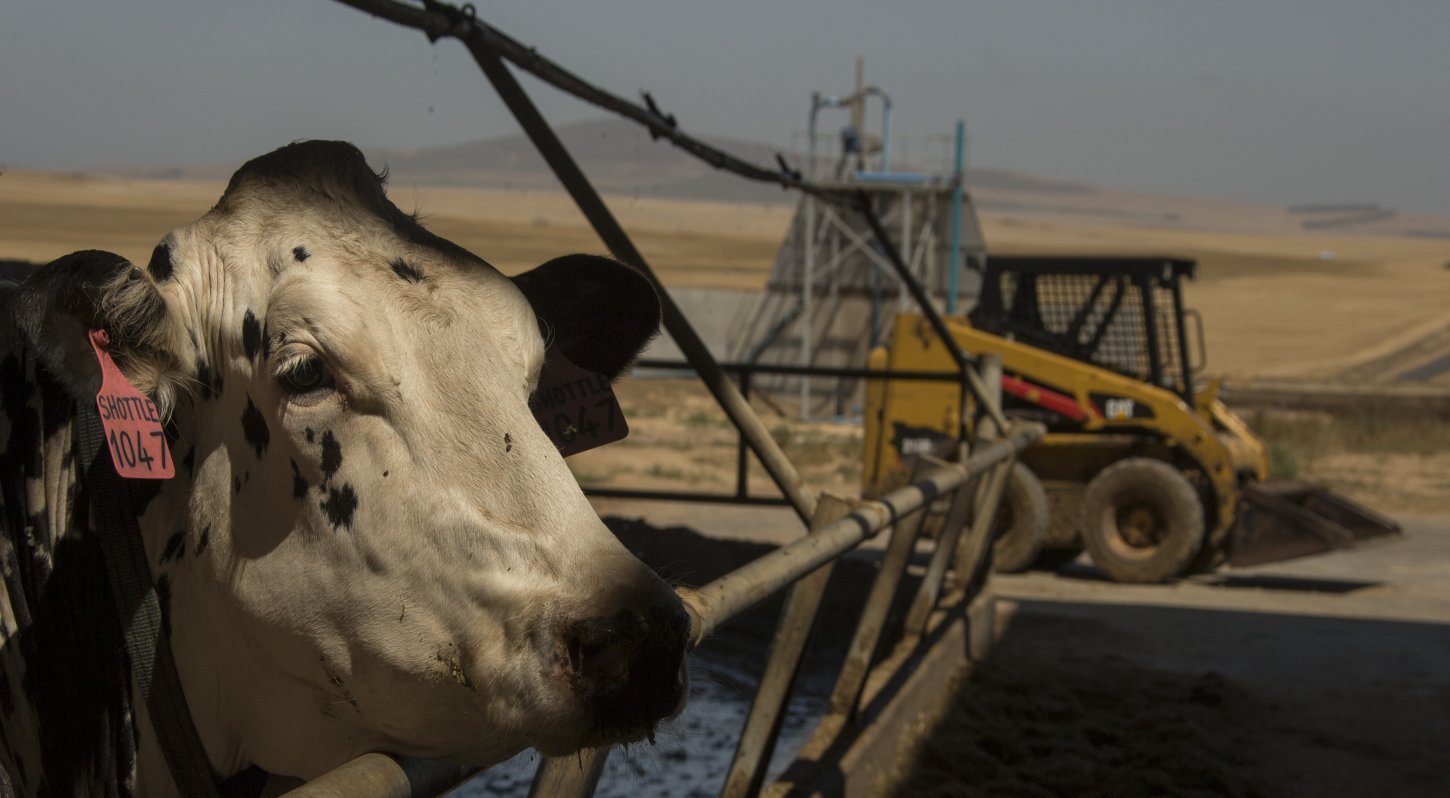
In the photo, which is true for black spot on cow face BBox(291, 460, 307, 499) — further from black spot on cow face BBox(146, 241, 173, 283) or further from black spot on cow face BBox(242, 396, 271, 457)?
black spot on cow face BBox(146, 241, 173, 283)

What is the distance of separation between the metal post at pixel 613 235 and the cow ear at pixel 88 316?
1.05 metres

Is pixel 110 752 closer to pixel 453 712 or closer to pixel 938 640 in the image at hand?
pixel 453 712

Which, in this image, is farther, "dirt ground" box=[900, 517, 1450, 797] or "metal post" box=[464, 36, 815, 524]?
"dirt ground" box=[900, 517, 1450, 797]

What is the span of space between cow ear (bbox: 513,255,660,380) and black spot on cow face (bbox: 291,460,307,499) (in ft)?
1.77

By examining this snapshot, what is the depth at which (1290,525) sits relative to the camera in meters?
9.20

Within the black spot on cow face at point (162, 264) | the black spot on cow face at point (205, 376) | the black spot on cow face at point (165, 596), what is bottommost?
the black spot on cow face at point (165, 596)

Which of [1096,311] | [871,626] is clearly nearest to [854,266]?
[1096,311]

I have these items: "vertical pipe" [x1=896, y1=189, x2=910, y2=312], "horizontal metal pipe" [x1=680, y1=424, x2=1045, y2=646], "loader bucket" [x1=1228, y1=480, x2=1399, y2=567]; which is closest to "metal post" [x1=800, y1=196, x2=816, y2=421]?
"vertical pipe" [x1=896, y1=189, x2=910, y2=312]

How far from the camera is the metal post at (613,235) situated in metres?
2.79

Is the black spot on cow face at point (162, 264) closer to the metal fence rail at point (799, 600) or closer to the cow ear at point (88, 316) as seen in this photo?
the cow ear at point (88, 316)

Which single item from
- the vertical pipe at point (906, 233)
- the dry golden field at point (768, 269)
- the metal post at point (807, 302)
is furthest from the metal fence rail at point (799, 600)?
the metal post at point (807, 302)

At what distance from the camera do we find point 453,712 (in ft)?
5.37

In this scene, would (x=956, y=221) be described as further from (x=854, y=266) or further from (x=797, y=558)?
(x=797, y=558)

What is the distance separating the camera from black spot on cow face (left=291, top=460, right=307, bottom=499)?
1706mm
